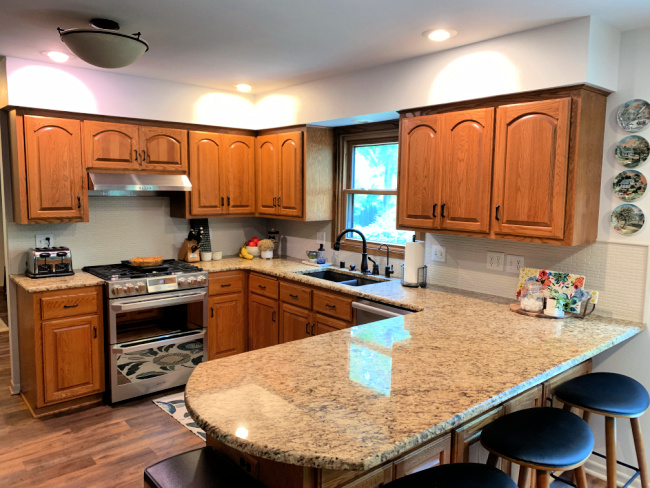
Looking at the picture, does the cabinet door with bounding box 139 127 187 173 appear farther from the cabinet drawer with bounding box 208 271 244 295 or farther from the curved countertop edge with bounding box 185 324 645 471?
the curved countertop edge with bounding box 185 324 645 471

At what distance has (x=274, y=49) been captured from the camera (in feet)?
9.89

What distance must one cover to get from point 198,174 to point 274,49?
4.99 feet

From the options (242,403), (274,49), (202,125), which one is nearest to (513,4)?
(274,49)

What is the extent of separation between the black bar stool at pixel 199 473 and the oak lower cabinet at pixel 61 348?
2.15m

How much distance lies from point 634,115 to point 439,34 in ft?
3.55

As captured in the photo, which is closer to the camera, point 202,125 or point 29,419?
point 29,419

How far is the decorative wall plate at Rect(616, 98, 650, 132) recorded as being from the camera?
245 centimetres

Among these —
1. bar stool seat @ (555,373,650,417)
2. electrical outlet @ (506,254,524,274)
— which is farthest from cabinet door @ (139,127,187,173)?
bar stool seat @ (555,373,650,417)

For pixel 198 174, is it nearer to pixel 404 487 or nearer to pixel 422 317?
pixel 422 317

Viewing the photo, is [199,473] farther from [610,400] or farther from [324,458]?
[610,400]

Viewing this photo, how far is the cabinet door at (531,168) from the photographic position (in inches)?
96.4

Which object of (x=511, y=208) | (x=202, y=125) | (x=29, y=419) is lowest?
(x=29, y=419)

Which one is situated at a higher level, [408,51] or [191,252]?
[408,51]

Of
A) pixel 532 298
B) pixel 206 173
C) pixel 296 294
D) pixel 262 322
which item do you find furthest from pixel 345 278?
pixel 532 298
